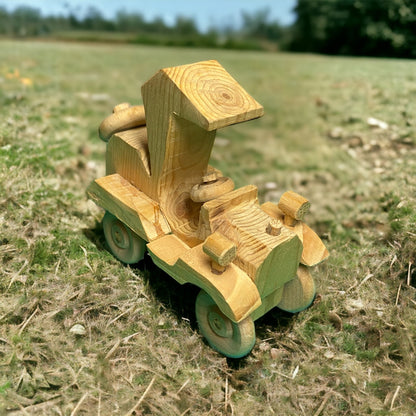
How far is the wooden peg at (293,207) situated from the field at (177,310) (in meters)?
0.65

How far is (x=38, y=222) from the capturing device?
3045mm

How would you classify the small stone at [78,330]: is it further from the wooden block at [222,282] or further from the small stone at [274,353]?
the small stone at [274,353]

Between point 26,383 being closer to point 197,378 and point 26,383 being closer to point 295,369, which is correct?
point 197,378

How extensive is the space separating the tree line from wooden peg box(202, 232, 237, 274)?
7.86m

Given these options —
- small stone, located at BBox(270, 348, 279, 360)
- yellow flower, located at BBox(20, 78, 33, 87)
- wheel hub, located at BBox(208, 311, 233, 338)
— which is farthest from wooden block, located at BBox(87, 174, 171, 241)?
yellow flower, located at BBox(20, 78, 33, 87)

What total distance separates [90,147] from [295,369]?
3.39 meters

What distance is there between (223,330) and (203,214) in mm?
613

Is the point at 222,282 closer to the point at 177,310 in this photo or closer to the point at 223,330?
the point at 223,330

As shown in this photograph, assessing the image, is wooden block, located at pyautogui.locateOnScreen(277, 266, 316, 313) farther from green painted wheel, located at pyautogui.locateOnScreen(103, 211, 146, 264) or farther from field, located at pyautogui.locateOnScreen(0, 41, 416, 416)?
green painted wheel, located at pyautogui.locateOnScreen(103, 211, 146, 264)

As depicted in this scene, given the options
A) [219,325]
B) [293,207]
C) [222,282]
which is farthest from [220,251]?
[293,207]

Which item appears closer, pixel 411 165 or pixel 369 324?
pixel 369 324

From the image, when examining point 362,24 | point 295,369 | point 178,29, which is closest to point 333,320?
point 295,369

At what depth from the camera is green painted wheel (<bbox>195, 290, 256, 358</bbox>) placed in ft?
6.86

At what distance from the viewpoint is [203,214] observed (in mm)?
2268
